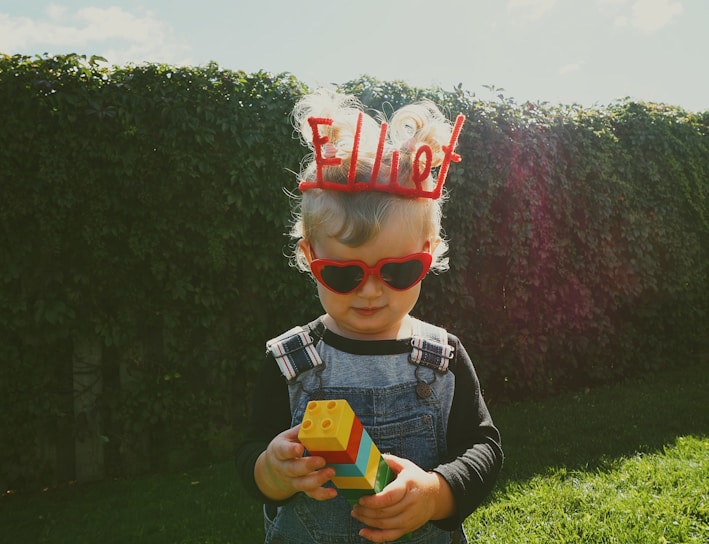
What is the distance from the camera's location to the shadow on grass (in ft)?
13.5

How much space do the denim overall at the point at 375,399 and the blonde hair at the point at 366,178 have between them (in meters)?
0.34

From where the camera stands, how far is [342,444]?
1082mm

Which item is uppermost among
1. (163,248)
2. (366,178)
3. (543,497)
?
(366,178)

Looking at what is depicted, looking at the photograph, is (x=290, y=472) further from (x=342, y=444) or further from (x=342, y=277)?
(x=342, y=277)

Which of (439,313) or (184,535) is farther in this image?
(439,313)

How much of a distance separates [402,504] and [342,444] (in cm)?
29

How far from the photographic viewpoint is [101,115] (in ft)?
13.6

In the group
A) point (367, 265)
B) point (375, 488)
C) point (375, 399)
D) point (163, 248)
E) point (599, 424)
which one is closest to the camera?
point (375, 488)

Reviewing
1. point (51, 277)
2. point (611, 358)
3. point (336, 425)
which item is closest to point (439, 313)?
point (611, 358)

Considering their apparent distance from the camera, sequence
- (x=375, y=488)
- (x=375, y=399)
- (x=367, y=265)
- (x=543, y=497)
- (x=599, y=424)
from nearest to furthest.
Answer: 1. (x=375, y=488)
2. (x=367, y=265)
3. (x=375, y=399)
4. (x=543, y=497)
5. (x=599, y=424)

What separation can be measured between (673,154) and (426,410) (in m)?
6.30

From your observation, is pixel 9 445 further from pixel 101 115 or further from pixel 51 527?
pixel 101 115

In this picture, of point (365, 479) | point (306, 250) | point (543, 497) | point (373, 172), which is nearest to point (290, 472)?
point (365, 479)

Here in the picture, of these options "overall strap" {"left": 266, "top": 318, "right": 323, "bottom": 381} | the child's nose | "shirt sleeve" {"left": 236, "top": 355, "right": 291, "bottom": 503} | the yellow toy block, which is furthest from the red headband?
the yellow toy block
